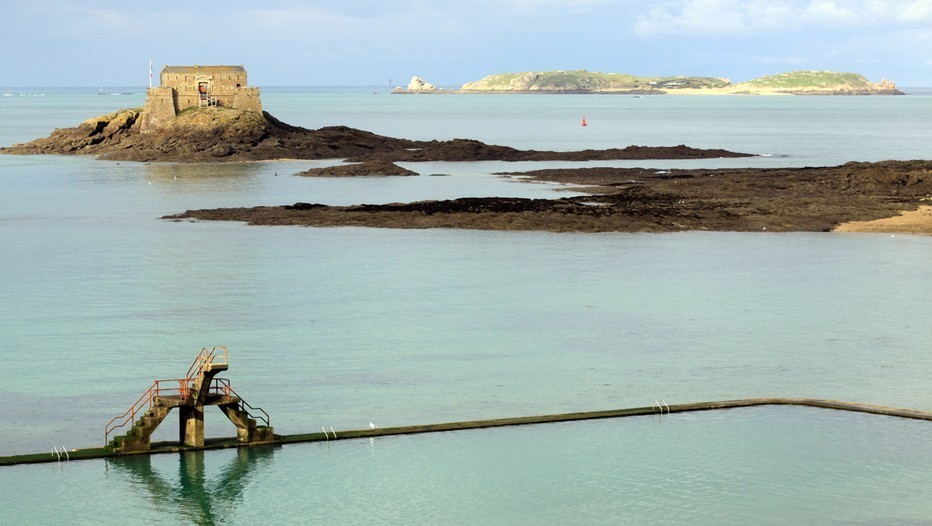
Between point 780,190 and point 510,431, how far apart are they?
160ft

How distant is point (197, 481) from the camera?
27172 mm

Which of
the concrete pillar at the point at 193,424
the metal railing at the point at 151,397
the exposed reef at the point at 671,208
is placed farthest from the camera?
the exposed reef at the point at 671,208

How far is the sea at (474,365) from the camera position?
26.7 metres

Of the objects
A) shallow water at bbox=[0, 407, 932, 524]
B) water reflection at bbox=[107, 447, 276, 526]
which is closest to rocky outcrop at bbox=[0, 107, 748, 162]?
shallow water at bbox=[0, 407, 932, 524]

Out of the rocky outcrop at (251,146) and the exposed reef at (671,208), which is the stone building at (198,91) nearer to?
the rocky outcrop at (251,146)

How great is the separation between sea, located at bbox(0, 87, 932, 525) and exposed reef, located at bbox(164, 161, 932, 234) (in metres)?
1.98

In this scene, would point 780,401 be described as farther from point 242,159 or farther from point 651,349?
point 242,159

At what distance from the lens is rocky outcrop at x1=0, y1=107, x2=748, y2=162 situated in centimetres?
10875

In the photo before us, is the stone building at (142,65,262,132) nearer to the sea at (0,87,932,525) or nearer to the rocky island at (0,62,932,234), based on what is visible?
the rocky island at (0,62,932,234)

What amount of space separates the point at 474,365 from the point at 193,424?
1074cm

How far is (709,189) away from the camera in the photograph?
249ft

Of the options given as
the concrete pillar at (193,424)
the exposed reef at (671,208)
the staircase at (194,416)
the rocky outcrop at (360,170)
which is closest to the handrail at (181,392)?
the staircase at (194,416)

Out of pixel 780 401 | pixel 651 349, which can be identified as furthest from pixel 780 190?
pixel 780 401

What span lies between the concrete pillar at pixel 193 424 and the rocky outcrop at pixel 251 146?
80.7 metres
